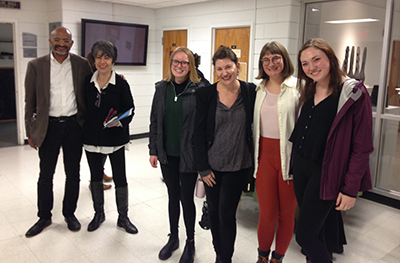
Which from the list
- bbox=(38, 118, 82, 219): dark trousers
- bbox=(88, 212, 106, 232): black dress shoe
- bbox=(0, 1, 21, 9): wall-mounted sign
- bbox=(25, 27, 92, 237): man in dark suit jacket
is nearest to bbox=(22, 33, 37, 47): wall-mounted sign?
bbox=(0, 1, 21, 9): wall-mounted sign

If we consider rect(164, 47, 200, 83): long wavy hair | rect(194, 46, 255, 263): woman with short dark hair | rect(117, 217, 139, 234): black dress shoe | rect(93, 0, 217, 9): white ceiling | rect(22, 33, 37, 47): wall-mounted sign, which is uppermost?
rect(93, 0, 217, 9): white ceiling

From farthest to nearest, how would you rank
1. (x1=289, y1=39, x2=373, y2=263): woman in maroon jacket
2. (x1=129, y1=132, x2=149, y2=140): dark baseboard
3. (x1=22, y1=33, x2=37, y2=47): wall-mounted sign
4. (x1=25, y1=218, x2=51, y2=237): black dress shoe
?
(x1=129, y1=132, x2=149, y2=140): dark baseboard < (x1=22, y1=33, x2=37, y2=47): wall-mounted sign < (x1=25, y1=218, x2=51, y2=237): black dress shoe < (x1=289, y1=39, x2=373, y2=263): woman in maroon jacket

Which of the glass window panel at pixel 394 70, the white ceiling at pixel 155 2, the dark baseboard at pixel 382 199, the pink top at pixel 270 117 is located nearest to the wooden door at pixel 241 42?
the white ceiling at pixel 155 2

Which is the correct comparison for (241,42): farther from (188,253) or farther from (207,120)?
(188,253)

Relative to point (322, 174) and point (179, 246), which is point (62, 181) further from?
point (322, 174)

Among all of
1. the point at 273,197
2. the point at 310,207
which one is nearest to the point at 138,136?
the point at 273,197

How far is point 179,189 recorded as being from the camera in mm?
2555

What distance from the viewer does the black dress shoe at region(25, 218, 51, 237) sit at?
293cm

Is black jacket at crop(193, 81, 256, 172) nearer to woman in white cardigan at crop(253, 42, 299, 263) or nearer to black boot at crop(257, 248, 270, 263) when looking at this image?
woman in white cardigan at crop(253, 42, 299, 263)

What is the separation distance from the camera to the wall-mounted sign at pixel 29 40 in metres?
5.73

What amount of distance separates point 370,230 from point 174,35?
4.64 meters

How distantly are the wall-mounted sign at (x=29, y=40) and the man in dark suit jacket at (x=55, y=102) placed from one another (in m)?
3.43

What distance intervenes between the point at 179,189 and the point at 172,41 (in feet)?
14.6

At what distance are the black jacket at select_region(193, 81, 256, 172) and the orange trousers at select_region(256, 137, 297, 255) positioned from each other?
4.8 inches
